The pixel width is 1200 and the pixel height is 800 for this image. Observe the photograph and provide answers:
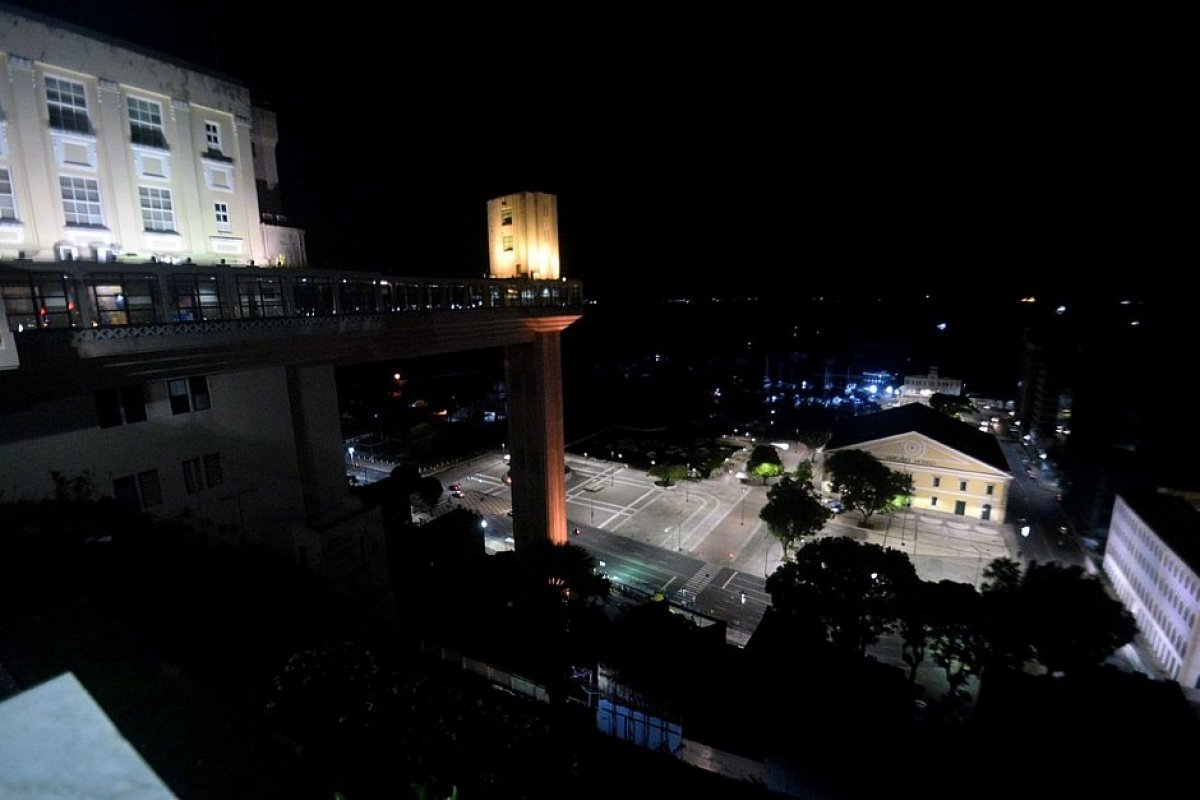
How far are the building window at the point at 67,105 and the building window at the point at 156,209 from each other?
75.0 inches

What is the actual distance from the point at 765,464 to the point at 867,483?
32.0ft

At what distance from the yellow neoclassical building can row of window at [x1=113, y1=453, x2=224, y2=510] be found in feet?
150

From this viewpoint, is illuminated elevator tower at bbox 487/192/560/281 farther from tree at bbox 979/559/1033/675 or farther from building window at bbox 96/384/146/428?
tree at bbox 979/559/1033/675

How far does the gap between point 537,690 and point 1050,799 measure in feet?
49.9

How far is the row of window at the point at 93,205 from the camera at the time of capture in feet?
45.1

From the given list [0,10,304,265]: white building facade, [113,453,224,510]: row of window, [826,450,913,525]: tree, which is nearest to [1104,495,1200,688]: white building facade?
[826,450,913,525]: tree

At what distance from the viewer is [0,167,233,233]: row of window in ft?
45.1

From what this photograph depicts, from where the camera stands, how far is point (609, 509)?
46562 millimetres

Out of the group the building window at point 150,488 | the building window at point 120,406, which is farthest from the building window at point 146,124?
the building window at point 150,488

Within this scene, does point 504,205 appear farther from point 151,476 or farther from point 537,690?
point 537,690

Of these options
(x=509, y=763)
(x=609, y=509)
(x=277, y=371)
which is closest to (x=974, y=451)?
(x=609, y=509)

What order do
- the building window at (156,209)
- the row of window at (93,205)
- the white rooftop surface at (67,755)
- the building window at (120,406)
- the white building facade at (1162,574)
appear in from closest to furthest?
the white rooftop surface at (67,755), the row of window at (93,205), the building window at (120,406), the building window at (156,209), the white building facade at (1162,574)

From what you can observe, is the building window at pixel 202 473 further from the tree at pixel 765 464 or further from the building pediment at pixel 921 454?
the building pediment at pixel 921 454

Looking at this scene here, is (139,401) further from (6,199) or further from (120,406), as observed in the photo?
(6,199)
